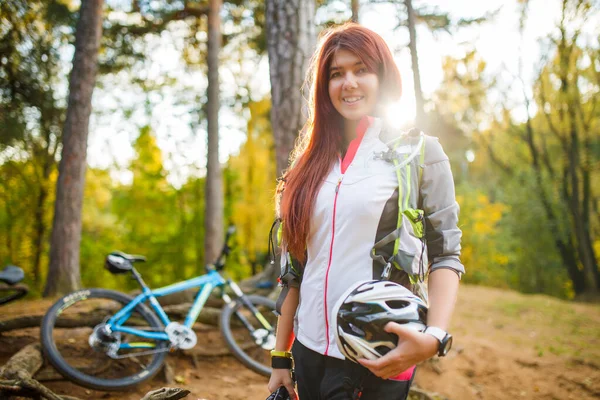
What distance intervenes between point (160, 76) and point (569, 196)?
1225 cm

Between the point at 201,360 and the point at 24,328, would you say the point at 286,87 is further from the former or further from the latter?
the point at 24,328

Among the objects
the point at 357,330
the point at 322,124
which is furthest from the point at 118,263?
the point at 357,330

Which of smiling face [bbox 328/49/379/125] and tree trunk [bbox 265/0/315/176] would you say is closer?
smiling face [bbox 328/49/379/125]

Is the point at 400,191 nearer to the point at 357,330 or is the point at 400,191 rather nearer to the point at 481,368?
the point at 357,330

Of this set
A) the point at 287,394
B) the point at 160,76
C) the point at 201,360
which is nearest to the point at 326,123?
the point at 287,394

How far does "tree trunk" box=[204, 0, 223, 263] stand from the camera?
9.40 m

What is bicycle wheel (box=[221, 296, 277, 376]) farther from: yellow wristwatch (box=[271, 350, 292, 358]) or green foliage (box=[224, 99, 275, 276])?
green foliage (box=[224, 99, 275, 276])

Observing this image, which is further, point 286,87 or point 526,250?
point 526,250

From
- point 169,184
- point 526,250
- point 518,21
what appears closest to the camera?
point 169,184

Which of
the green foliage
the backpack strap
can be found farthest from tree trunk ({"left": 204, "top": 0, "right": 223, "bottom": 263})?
the backpack strap

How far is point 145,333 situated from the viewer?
4062mm

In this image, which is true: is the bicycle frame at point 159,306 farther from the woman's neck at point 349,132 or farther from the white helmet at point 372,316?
the white helmet at point 372,316

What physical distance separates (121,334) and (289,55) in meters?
2.96

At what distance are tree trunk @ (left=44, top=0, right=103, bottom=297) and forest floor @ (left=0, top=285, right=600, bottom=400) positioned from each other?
0.60 metres
